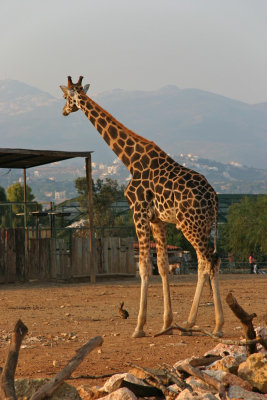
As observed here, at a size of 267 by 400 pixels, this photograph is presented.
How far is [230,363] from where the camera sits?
6.89 m

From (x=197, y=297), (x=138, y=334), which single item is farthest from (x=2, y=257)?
(x=197, y=297)

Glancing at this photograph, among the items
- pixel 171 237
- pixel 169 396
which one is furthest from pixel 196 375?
pixel 171 237

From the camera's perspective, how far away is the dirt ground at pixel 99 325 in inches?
341

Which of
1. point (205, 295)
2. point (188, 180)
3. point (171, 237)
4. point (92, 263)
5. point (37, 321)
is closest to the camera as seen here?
point (188, 180)

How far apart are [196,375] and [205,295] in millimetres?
12428

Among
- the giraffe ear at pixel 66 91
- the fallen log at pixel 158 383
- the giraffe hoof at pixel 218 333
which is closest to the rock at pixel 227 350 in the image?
the fallen log at pixel 158 383

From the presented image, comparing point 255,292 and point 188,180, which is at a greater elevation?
point 188,180

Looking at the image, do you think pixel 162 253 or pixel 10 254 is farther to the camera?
pixel 10 254

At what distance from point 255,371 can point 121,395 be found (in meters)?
1.38

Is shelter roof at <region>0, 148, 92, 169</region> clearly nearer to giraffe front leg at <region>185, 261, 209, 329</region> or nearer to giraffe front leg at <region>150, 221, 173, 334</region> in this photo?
giraffe front leg at <region>150, 221, 173, 334</region>

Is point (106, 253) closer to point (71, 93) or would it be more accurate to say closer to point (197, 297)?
point (71, 93)

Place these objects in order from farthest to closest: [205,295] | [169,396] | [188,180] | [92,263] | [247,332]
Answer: [92,263] → [205,295] → [188,180] → [247,332] → [169,396]

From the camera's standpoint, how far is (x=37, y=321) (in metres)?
13.3

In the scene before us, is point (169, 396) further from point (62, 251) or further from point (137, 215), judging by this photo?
point (62, 251)
